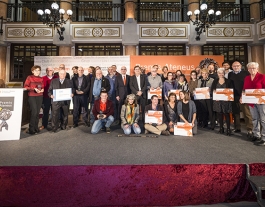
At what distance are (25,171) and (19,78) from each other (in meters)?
8.79

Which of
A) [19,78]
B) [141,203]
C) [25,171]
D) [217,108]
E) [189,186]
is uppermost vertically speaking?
[19,78]

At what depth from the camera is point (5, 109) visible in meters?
3.62

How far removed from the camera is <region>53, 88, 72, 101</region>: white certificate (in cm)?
421

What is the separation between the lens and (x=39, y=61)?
7289 mm

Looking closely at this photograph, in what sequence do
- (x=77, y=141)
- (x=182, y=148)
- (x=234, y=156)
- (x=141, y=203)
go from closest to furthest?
1. (x=141, y=203)
2. (x=234, y=156)
3. (x=182, y=148)
4. (x=77, y=141)

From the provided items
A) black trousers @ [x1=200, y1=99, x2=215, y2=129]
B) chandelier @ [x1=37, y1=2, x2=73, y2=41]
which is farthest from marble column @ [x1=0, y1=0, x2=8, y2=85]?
black trousers @ [x1=200, y1=99, x2=215, y2=129]

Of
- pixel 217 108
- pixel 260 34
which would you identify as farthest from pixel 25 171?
pixel 260 34

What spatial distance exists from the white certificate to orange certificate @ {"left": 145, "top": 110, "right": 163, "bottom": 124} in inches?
78.6

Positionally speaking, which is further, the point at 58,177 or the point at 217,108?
the point at 217,108

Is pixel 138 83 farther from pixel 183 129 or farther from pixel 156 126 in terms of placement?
pixel 183 129

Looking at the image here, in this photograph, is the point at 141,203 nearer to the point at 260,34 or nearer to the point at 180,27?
the point at 180,27

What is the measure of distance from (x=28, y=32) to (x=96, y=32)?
3.30 metres

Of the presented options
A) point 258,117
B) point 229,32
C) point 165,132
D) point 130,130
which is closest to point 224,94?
Result: point 258,117

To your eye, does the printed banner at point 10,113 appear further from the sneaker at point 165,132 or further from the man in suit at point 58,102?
the sneaker at point 165,132
